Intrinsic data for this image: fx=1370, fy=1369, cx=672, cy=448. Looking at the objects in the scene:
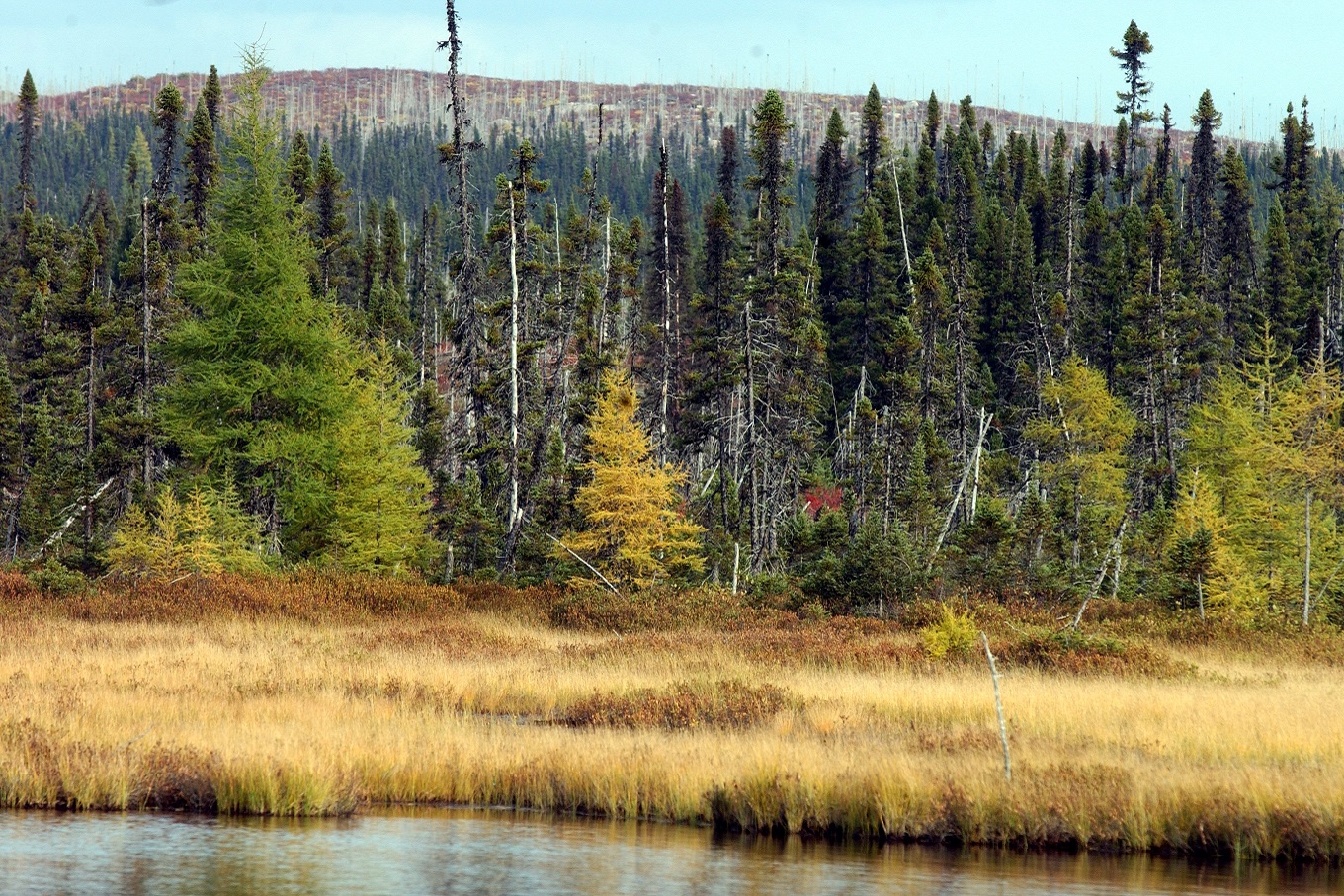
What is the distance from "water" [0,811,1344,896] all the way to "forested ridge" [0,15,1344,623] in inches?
665

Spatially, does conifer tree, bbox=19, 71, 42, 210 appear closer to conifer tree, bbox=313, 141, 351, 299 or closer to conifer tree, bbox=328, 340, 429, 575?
conifer tree, bbox=313, 141, 351, 299

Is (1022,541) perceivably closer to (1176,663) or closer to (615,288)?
(1176,663)

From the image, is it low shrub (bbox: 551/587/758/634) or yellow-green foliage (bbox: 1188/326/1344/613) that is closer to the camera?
low shrub (bbox: 551/587/758/634)

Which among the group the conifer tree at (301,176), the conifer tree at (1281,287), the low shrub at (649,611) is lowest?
the low shrub at (649,611)

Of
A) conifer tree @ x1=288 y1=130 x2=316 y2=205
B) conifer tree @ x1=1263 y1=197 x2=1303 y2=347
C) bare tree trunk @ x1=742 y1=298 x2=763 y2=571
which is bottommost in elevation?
bare tree trunk @ x1=742 y1=298 x2=763 y2=571

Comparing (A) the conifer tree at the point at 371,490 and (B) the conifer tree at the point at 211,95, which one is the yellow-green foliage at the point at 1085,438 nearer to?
(A) the conifer tree at the point at 371,490

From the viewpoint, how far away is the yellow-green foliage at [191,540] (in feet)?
98.4

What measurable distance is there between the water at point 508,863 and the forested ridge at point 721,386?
16894 mm

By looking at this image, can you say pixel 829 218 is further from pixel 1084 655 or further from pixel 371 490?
pixel 1084 655

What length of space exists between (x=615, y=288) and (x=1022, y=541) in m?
33.7

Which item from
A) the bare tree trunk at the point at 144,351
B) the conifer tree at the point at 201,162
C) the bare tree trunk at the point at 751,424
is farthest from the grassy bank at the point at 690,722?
the conifer tree at the point at 201,162

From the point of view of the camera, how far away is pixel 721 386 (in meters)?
43.8

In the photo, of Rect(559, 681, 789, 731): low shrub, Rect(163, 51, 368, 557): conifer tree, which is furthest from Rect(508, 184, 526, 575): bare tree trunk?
Rect(559, 681, 789, 731): low shrub

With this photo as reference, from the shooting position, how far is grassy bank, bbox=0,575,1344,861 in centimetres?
1239
